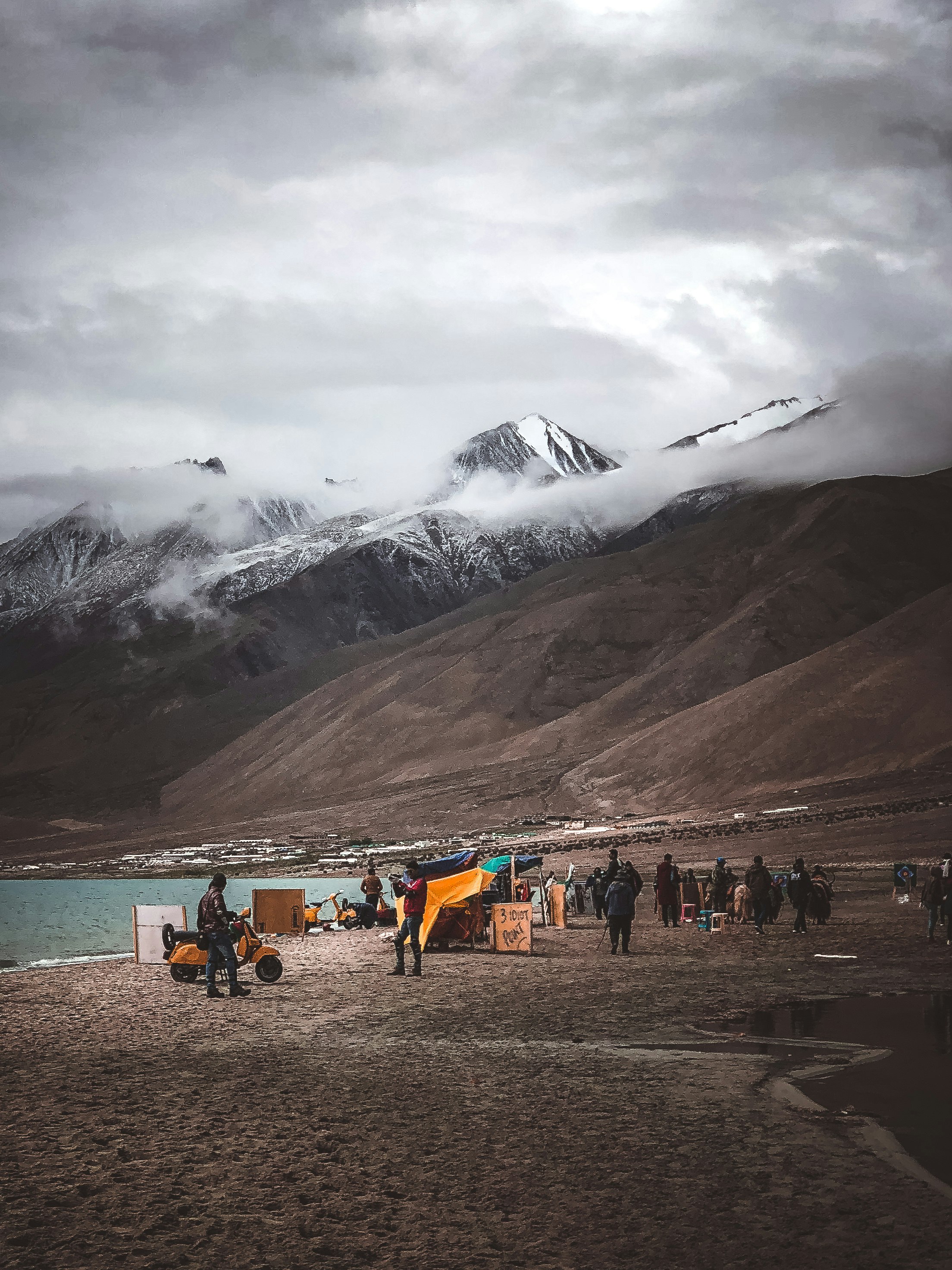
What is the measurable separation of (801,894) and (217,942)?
45.6 ft

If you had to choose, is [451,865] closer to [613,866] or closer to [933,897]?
[613,866]

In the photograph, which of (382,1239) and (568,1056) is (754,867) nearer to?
(568,1056)

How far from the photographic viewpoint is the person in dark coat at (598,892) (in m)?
31.7

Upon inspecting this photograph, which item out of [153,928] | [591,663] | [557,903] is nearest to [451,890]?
[153,928]

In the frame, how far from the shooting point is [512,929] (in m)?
24.7

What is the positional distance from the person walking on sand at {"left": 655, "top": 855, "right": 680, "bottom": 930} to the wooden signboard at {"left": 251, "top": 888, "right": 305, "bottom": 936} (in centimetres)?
924

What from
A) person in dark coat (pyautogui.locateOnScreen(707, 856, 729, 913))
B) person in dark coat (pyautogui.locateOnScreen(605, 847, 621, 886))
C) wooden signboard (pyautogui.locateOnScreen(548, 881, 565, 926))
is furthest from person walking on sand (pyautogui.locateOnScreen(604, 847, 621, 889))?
wooden signboard (pyautogui.locateOnScreen(548, 881, 565, 926))

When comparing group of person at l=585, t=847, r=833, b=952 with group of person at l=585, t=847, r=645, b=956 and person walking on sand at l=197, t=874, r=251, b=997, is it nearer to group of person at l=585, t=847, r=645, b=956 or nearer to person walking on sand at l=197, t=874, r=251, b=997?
group of person at l=585, t=847, r=645, b=956

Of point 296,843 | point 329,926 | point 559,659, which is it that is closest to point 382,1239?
point 329,926

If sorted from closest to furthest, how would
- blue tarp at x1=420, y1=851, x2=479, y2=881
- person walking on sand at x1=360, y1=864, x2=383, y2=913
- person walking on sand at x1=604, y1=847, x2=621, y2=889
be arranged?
person walking on sand at x1=604, y1=847, x2=621, y2=889, blue tarp at x1=420, y1=851, x2=479, y2=881, person walking on sand at x1=360, y1=864, x2=383, y2=913

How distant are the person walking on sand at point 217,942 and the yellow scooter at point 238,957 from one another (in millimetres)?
1456

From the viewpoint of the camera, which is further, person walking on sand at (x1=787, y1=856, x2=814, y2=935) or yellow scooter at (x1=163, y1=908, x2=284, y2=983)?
person walking on sand at (x1=787, y1=856, x2=814, y2=935)

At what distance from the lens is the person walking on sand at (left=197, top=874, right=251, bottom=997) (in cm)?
1875

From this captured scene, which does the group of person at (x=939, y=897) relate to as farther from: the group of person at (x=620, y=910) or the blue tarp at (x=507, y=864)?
the blue tarp at (x=507, y=864)
